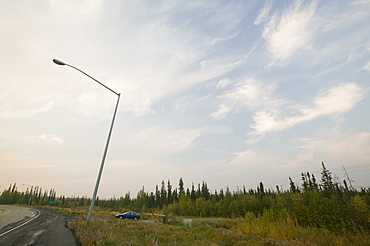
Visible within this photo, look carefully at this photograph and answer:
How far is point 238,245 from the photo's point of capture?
43.2 ft

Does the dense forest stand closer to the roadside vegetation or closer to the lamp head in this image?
the roadside vegetation

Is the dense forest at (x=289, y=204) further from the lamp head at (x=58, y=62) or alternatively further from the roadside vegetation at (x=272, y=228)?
the lamp head at (x=58, y=62)

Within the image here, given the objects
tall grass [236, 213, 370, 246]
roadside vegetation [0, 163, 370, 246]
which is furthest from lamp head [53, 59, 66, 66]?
tall grass [236, 213, 370, 246]

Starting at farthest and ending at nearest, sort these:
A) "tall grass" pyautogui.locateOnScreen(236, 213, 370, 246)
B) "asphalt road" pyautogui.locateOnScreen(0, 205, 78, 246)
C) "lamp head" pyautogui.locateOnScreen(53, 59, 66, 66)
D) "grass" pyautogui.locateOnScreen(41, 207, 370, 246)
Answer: "tall grass" pyautogui.locateOnScreen(236, 213, 370, 246), "grass" pyautogui.locateOnScreen(41, 207, 370, 246), "asphalt road" pyautogui.locateOnScreen(0, 205, 78, 246), "lamp head" pyautogui.locateOnScreen(53, 59, 66, 66)

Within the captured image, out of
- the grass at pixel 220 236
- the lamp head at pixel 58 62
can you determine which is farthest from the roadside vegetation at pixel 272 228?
the lamp head at pixel 58 62

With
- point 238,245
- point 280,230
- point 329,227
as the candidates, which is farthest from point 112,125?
point 329,227

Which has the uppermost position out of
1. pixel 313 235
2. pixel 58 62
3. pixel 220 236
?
pixel 58 62

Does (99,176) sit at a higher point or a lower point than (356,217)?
higher

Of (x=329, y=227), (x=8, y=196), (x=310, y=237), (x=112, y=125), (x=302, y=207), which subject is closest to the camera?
(x=112, y=125)

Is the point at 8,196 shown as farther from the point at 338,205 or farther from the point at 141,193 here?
the point at 338,205

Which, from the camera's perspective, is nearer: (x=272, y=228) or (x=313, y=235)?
(x=313, y=235)

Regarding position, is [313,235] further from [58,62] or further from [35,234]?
[58,62]

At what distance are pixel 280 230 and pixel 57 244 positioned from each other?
1737cm

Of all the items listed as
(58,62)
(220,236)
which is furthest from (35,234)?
(220,236)
